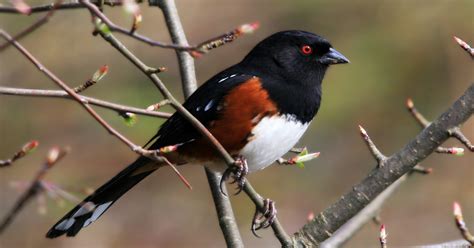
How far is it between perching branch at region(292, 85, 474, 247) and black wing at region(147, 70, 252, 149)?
0.59 meters

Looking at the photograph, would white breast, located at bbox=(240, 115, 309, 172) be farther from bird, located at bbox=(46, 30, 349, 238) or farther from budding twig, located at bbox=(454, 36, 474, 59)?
budding twig, located at bbox=(454, 36, 474, 59)

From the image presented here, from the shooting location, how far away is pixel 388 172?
2.48 metres

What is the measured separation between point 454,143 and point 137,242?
271 centimetres

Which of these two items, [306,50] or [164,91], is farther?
[306,50]

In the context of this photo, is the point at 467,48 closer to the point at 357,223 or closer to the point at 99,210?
the point at 357,223

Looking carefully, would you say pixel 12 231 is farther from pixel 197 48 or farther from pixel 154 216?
pixel 197 48

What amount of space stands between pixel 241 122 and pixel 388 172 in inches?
25.1

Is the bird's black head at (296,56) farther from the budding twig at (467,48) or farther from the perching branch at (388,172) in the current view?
the budding twig at (467,48)

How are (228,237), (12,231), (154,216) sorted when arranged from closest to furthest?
(228,237)
(12,231)
(154,216)

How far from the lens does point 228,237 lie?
2965mm

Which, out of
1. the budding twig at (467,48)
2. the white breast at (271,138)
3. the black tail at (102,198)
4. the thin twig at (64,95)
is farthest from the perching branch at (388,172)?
the thin twig at (64,95)

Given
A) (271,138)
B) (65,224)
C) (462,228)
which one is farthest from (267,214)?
(65,224)

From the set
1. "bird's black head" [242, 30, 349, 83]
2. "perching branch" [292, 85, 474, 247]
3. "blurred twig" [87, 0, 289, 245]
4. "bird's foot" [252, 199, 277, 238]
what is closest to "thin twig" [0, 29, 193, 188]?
"blurred twig" [87, 0, 289, 245]

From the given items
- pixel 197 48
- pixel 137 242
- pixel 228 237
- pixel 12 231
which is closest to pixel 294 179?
pixel 137 242
